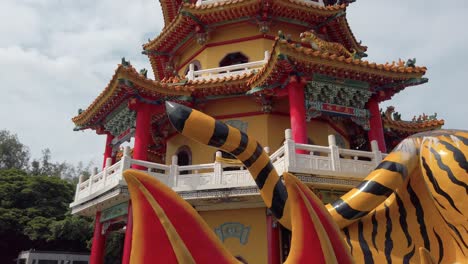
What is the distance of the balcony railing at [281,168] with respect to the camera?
8180mm

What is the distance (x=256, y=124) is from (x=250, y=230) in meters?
3.09

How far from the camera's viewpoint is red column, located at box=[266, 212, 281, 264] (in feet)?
27.8

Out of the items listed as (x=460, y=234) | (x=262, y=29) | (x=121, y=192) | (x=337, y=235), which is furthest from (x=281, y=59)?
(x=337, y=235)

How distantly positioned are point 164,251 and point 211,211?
7800mm

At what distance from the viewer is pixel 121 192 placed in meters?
9.18

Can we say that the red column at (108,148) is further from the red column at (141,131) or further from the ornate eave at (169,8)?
the ornate eave at (169,8)

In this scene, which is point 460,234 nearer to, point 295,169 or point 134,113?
point 295,169

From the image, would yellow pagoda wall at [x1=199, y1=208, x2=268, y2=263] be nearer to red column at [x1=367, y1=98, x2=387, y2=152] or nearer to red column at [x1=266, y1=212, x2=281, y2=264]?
red column at [x1=266, y1=212, x2=281, y2=264]

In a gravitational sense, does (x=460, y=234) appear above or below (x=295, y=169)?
below

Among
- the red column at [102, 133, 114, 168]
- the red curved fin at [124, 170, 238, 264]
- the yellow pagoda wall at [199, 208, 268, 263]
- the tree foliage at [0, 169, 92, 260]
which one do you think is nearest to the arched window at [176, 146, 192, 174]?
the yellow pagoda wall at [199, 208, 268, 263]

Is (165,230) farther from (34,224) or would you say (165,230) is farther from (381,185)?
(34,224)

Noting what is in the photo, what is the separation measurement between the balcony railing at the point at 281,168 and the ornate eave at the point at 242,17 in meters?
5.42

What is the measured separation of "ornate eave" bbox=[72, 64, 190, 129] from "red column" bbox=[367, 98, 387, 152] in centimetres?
517

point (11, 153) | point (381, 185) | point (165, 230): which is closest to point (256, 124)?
point (381, 185)
